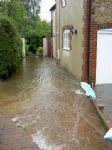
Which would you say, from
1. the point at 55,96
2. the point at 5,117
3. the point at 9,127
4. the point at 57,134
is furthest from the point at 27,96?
the point at 57,134

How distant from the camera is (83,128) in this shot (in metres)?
8.03

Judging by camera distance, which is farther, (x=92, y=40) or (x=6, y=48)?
(x=6, y=48)

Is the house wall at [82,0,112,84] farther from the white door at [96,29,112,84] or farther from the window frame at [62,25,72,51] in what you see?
the window frame at [62,25,72,51]

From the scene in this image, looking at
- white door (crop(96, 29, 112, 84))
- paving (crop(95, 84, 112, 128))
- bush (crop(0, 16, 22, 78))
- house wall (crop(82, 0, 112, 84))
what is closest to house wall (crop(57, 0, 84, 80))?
house wall (crop(82, 0, 112, 84))

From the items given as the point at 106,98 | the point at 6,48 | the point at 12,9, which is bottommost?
the point at 106,98

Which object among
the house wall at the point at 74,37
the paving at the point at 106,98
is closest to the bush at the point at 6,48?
the house wall at the point at 74,37

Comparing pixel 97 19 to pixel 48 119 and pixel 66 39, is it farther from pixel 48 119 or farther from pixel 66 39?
pixel 48 119

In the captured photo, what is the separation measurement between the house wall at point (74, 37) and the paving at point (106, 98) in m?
1.53

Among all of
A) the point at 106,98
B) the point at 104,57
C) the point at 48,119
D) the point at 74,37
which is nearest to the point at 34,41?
the point at 74,37

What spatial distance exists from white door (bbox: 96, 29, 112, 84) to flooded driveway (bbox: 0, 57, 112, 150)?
4.46 ft

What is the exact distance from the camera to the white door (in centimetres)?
1395

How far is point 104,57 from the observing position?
14.2m

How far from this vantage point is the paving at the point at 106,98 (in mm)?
8933

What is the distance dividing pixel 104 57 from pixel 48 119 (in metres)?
6.36
